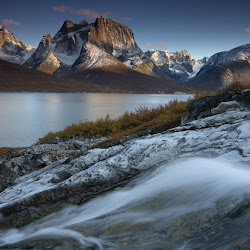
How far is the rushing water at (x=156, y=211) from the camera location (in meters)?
2.95

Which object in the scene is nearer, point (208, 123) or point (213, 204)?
point (213, 204)

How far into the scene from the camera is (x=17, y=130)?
70.3ft

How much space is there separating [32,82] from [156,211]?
151 meters

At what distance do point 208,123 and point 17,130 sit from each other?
63.4 feet

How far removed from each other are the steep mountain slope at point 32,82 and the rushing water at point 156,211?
412 ft

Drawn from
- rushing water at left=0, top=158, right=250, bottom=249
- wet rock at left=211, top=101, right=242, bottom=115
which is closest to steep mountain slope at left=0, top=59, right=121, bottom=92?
wet rock at left=211, top=101, right=242, bottom=115

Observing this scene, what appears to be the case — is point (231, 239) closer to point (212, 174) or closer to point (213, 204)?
point (213, 204)

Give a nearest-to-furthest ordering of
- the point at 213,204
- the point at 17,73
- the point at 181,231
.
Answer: the point at 181,231
the point at 213,204
the point at 17,73

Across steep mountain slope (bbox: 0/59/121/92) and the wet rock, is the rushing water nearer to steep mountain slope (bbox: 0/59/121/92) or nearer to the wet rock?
the wet rock

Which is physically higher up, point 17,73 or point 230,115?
point 17,73

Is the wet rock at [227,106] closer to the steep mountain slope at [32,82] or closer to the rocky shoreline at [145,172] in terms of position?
the rocky shoreline at [145,172]

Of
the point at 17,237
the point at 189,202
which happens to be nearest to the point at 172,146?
the point at 189,202

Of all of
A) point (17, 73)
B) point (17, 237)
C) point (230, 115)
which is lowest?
point (17, 237)

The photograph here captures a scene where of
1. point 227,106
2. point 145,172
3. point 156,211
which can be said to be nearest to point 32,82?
point 227,106
